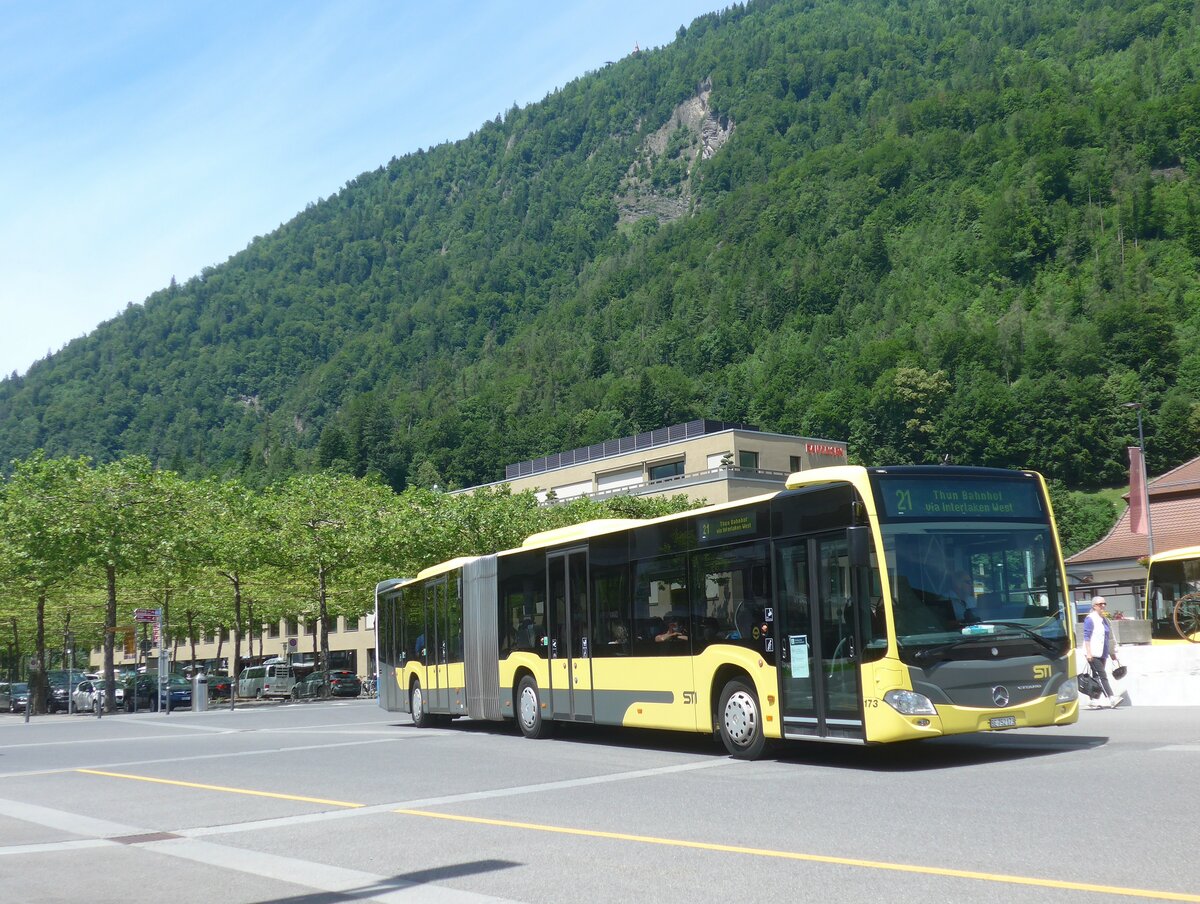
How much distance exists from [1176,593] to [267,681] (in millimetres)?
42979

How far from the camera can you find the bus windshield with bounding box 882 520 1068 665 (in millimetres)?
12531

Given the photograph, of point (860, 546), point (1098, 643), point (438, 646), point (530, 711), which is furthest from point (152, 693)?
point (860, 546)

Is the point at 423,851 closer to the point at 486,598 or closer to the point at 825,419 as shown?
the point at 486,598

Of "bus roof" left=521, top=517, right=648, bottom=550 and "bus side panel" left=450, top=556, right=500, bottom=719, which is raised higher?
"bus roof" left=521, top=517, right=648, bottom=550

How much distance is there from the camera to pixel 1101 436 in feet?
358

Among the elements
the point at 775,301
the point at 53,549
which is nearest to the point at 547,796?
the point at 53,549

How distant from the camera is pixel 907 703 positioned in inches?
484

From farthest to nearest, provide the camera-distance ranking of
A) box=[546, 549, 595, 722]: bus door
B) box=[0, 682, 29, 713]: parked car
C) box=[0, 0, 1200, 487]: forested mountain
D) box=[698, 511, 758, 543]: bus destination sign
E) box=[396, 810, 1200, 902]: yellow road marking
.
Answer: box=[0, 0, 1200, 487]: forested mountain → box=[0, 682, 29, 713]: parked car → box=[546, 549, 595, 722]: bus door → box=[698, 511, 758, 543]: bus destination sign → box=[396, 810, 1200, 902]: yellow road marking

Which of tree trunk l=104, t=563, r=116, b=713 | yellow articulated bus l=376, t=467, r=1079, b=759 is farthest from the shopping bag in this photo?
tree trunk l=104, t=563, r=116, b=713

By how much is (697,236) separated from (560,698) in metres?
178

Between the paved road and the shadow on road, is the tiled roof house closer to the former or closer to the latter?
the paved road

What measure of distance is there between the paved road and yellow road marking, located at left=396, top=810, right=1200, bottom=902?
2 cm

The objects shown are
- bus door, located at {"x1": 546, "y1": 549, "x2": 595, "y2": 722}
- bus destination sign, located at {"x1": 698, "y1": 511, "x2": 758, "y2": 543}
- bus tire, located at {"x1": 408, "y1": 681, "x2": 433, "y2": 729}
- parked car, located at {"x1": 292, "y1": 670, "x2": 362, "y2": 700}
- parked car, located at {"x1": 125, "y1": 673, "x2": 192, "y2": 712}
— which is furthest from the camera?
parked car, located at {"x1": 292, "y1": 670, "x2": 362, "y2": 700}

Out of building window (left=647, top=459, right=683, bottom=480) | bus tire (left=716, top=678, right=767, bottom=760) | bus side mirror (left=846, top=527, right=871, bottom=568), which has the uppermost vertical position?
building window (left=647, top=459, right=683, bottom=480)
